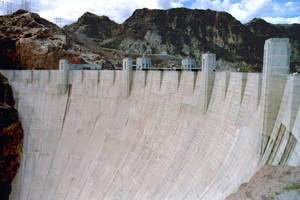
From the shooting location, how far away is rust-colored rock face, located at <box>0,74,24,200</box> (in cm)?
2453

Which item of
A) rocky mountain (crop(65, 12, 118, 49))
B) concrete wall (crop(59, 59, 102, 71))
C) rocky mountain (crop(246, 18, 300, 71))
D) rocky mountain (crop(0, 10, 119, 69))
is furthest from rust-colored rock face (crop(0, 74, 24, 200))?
rocky mountain (crop(246, 18, 300, 71))

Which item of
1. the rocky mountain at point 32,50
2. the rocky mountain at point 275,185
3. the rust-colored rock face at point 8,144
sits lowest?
the rust-colored rock face at point 8,144

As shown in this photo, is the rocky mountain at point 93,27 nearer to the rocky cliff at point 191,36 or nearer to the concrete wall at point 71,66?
the rocky cliff at point 191,36

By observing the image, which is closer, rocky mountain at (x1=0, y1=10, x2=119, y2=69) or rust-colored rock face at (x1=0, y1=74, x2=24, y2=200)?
rust-colored rock face at (x1=0, y1=74, x2=24, y2=200)

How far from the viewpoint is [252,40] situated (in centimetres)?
8288

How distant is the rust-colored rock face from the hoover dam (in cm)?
64

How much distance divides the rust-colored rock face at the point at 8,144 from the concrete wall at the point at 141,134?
0.68 meters

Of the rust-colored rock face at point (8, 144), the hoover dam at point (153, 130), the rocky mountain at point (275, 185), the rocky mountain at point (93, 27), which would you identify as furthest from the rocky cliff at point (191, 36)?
the rocky mountain at point (275, 185)

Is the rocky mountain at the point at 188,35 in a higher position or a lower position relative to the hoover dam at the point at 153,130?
higher

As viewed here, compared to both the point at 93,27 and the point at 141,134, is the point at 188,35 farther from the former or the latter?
the point at 141,134

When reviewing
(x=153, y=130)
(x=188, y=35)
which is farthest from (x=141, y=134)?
(x=188, y=35)

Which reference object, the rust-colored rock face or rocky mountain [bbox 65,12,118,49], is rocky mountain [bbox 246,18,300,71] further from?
the rust-colored rock face

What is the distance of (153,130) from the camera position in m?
18.5

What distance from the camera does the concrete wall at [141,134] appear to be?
1082 centimetres
